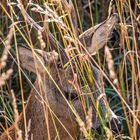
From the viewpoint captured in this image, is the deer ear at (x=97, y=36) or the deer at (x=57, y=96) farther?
the deer at (x=57, y=96)

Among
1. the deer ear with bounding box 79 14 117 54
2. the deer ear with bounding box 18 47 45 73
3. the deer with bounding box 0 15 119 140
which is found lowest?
the deer with bounding box 0 15 119 140

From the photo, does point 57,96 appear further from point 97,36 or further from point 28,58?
point 97,36

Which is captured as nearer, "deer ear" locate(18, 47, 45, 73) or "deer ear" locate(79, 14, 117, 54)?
"deer ear" locate(79, 14, 117, 54)

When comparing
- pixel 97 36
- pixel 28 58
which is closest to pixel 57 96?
pixel 28 58

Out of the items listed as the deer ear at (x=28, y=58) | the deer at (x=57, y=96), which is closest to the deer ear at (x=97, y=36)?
the deer at (x=57, y=96)

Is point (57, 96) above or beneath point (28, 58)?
beneath

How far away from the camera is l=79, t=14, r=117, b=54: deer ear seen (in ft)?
9.34

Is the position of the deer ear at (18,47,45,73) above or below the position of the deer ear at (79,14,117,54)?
below

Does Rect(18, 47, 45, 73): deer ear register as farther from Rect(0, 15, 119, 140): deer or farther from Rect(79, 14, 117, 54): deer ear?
Rect(79, 14, 117, 54): deer ear

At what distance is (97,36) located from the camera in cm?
303

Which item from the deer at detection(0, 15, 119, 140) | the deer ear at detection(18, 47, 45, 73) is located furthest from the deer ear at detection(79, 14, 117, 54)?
the deer ear at detection(18, 47, 45, 73)

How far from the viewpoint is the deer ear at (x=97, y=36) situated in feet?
9.34

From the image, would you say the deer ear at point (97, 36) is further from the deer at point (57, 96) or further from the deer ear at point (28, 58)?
the deer ear at point (28, 58)

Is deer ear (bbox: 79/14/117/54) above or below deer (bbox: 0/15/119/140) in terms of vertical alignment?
above
